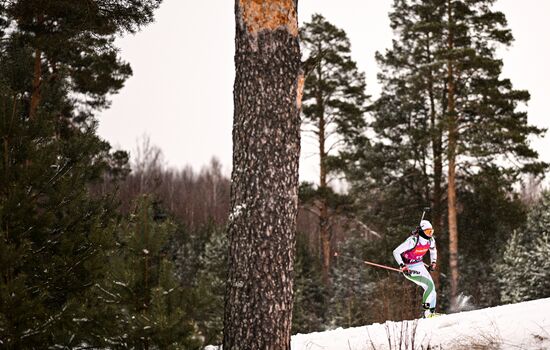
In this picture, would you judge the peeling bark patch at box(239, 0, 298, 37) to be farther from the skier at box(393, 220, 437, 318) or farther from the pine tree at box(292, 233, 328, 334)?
the pine tree at box(292, 233, 328, 334)

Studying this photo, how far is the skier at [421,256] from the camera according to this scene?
9.83m

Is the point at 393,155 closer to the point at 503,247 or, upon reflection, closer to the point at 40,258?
the point at 503,247

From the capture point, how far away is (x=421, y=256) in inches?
394

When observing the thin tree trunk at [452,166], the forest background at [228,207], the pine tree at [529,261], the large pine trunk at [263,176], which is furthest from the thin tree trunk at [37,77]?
the pine tree at [529,261]

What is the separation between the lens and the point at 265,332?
4.14m

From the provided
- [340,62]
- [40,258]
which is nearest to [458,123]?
[340,62]

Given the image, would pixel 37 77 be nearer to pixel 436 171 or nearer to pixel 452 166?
pixel 452 166

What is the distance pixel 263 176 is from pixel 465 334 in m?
3.31

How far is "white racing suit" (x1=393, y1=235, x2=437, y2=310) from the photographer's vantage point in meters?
9.84

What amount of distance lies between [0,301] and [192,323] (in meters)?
1.44

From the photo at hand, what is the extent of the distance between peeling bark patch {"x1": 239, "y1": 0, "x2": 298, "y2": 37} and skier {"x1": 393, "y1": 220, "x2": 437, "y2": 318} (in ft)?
21.2

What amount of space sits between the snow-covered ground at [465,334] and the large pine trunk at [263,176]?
140cm

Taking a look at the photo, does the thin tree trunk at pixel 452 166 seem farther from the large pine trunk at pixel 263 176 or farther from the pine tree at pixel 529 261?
the large pine trunk at pixel 263 176

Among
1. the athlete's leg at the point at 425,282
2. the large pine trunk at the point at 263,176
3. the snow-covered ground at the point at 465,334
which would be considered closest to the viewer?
the large pine trunk at the point at 263,176
